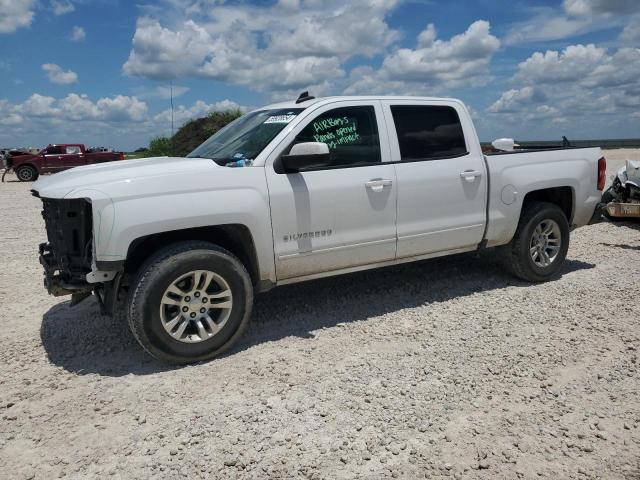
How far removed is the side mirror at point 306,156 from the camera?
4.16 m

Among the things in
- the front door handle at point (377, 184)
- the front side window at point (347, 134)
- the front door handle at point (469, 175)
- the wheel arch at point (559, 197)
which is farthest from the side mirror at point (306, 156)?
the wheel arch at point (559, 197)

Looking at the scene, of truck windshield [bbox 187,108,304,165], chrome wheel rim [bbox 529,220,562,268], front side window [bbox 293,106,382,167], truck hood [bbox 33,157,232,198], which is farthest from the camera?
chrome wheel rim [bbox 529,220,562,268]

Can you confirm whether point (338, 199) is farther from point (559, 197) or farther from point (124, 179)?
point (559, 197)

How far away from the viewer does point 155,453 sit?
2.98 metres

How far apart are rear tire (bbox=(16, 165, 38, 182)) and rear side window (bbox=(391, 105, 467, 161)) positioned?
24375mm

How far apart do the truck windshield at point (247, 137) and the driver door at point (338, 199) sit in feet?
0.66

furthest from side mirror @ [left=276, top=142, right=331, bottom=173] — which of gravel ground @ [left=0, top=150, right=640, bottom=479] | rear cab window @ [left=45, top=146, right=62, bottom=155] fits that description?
rear cab window @ [left=45, top=146, right=62, bottom=155]

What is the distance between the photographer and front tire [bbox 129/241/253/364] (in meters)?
3.83

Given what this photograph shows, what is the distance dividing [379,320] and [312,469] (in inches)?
87.4

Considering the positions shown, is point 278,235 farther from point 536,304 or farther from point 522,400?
point 536,304

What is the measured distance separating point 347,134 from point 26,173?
24.5m

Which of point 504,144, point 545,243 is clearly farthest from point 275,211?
point 545,243

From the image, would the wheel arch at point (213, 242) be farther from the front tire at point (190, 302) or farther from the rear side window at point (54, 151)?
the rear side window at point (54, 151)

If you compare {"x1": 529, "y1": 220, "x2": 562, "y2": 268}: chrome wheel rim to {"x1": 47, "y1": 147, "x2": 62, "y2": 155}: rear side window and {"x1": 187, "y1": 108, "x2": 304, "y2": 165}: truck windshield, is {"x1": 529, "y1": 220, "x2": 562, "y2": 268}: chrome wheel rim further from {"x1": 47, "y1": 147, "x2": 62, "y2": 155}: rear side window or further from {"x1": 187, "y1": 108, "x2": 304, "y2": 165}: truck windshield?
{"x1": 47, "y1": 147, "x2": 62, "y2": 155}: rear side window
